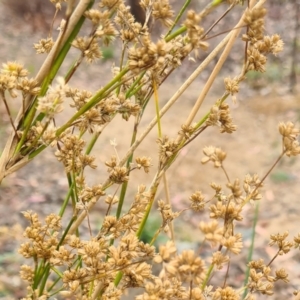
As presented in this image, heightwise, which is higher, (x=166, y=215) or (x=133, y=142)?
(x=133, y=142)

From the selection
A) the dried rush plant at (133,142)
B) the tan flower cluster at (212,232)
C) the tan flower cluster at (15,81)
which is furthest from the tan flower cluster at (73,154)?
the tan flower cluster at (212,232)

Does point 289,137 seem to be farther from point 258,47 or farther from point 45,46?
point 45,46

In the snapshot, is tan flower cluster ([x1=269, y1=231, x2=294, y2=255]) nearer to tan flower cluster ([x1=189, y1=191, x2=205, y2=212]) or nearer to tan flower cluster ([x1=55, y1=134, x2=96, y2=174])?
tan flower cluster ([x1=189, y1=191, x2=205, y2=212])

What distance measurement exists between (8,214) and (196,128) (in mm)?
2860

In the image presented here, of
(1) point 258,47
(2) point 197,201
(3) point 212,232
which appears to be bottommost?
(3) point 212,232

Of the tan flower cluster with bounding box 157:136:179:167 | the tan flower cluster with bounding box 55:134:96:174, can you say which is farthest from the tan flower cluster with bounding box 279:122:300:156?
the tan flower cluster with bounding box 55:134:96:174

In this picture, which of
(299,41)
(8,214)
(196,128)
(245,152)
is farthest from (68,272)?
(299,41)

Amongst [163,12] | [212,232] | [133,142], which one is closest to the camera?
[212,232]

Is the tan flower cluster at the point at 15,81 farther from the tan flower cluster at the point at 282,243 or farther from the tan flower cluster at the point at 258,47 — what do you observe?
the tan flower cluster at the point at 282,243

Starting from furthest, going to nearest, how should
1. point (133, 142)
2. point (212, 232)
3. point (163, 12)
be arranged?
point (133, 142) < point (163, 12) < point (212, 232)

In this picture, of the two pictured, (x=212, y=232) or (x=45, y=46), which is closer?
(x=212, y=232)

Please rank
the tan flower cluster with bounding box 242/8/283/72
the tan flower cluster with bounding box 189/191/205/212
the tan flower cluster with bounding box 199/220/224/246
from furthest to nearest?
the tan flower cluster with bounding box 189/191/205/212 < the tan flower cluster with bounding box 242/8/283/72 < the tan flower cluster with bounding box 199/220/224/246

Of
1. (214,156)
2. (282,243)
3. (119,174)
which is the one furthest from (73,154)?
(282,243)

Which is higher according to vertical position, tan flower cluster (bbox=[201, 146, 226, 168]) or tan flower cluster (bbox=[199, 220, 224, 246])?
tan flower cluster (bbox=[201, 146, 226, 168])
